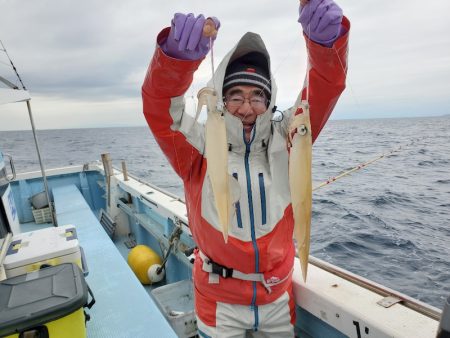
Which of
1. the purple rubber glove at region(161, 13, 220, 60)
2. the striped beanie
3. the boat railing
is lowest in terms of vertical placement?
the boat railing

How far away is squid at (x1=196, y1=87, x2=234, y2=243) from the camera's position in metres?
1.53

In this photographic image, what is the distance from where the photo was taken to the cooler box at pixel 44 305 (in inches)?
66.4

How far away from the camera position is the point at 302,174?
4.98ft

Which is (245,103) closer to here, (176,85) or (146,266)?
(176,85)

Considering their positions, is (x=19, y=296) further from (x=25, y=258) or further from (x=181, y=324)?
(x=181, y=324)

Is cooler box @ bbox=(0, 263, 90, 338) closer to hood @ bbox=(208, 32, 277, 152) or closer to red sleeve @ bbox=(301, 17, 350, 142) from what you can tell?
hood @ bbox=(208, 32, 277, 152)

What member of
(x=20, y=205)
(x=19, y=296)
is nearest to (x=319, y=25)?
(x=19, y=296)

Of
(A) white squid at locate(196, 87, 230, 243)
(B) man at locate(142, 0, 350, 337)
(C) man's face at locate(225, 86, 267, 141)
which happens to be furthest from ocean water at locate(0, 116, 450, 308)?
(A) white squid at locate(196, 87, 230, 243)

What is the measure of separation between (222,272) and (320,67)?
1343 mm

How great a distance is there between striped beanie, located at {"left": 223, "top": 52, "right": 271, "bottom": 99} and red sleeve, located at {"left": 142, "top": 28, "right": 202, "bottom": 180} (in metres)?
0.35

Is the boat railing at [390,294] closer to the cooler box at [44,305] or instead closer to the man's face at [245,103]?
the man's face at [245,103]

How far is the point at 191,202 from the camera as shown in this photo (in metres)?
2.08

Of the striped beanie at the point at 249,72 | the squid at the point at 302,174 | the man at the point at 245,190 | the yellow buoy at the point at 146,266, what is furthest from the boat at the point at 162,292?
the striped beanie at the point at 249,72

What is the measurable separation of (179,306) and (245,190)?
2.07m
